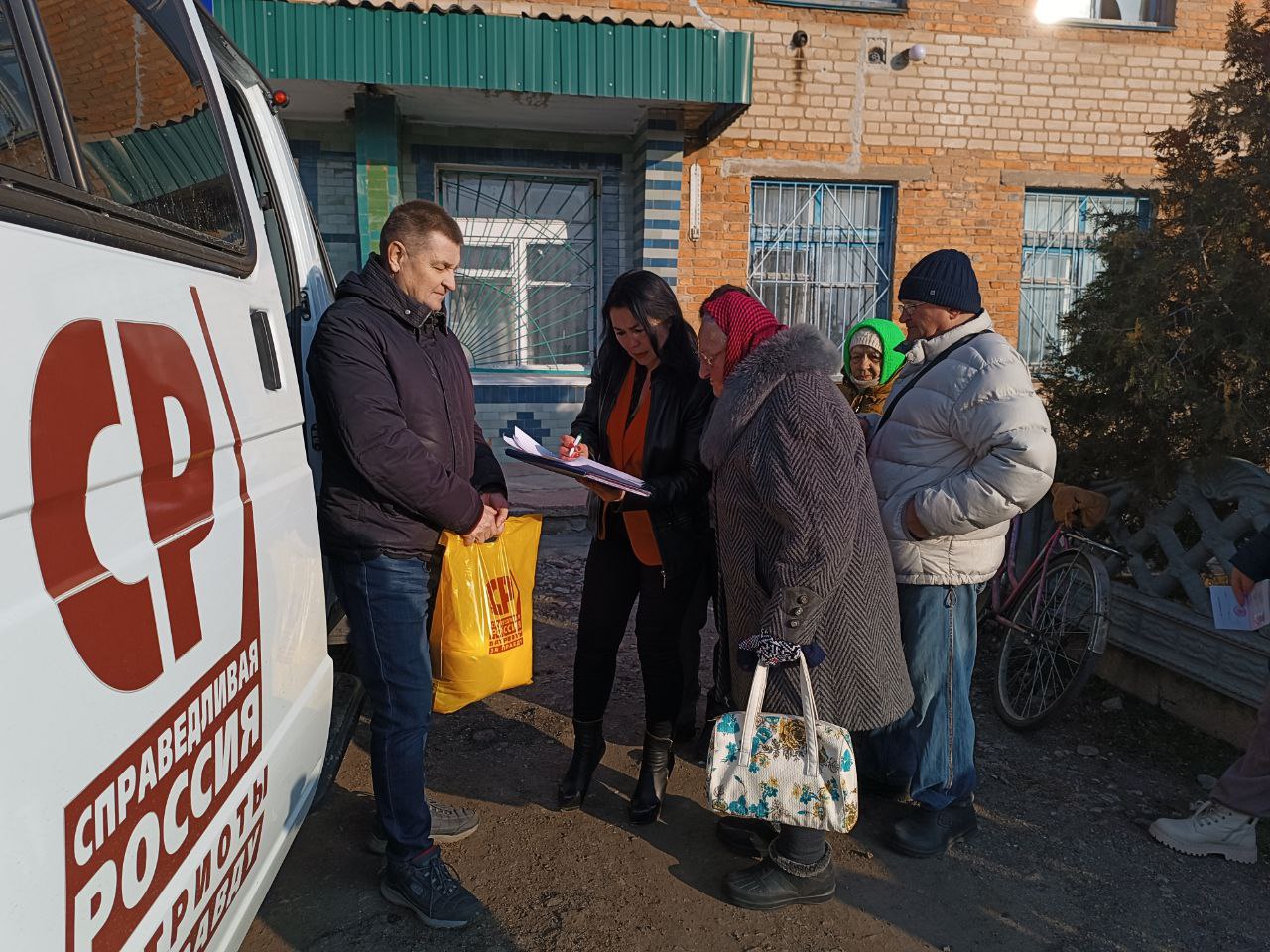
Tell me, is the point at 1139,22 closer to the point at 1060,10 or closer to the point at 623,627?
the point at 1060,10

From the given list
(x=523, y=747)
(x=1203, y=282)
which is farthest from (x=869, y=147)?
(x=523, y=747)

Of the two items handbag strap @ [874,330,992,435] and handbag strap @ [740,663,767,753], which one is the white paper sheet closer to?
handbag strap @ [874,330,992,435]

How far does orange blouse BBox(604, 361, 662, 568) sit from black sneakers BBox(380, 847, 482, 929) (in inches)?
41.9

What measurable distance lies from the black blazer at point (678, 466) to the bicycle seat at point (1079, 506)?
6.38 ft

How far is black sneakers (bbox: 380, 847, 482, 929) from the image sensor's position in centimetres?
240

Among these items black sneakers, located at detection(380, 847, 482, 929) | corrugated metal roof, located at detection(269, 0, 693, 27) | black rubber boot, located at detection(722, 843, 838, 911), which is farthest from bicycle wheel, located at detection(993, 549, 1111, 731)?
corrugated metal roof, located at detection(269, 0, 693, 27)

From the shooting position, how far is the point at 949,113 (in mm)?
8656

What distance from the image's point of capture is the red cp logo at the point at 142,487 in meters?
1.03

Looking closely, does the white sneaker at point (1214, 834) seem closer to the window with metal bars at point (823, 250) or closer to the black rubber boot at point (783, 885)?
the black rubber boot at point (783, 885)

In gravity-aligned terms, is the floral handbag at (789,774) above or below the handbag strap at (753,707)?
below

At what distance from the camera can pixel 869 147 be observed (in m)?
8.59

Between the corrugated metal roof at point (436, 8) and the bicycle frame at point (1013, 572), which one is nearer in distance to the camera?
the bicycle frame at point (1013, 572)

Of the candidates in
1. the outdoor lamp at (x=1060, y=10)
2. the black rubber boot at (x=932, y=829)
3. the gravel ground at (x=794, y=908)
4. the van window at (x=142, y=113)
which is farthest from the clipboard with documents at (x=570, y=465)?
the outdoor lamp at (x=1060, y=10)

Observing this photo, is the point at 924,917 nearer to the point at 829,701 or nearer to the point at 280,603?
the point at 829,701
